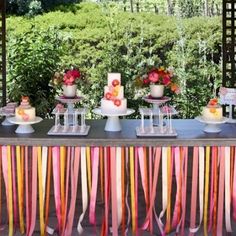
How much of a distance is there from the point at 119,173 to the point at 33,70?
12.0ft

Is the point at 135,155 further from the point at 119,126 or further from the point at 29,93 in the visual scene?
the point at 29,93

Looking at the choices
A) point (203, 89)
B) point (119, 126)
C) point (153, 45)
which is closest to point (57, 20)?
point (153, 45)

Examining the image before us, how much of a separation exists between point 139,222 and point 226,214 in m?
0.64

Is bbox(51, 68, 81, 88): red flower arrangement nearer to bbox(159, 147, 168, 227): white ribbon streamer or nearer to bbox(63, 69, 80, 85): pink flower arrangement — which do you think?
bbox(63, 69, 80, 85): pink flower arrangement

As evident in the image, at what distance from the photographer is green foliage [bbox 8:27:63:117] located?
7.34 metres

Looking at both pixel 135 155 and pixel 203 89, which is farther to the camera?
pixel 203 89

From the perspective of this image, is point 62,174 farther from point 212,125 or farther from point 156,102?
point 212,125

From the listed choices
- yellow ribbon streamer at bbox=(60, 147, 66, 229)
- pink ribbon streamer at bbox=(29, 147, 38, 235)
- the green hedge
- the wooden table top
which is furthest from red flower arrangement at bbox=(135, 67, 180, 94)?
the green hedge

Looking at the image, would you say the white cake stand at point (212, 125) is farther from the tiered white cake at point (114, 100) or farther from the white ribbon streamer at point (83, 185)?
the white ribbon streamer at point (83, 185)

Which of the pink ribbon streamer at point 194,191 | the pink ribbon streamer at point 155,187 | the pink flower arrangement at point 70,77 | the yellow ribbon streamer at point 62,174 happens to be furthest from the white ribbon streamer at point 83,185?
the pink ribbon streamer at point 194,191

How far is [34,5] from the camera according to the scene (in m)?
8.66

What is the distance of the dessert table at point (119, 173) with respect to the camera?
3854 mm

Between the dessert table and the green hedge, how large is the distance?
12.9ft

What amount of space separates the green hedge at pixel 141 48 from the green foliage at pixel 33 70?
487mm
